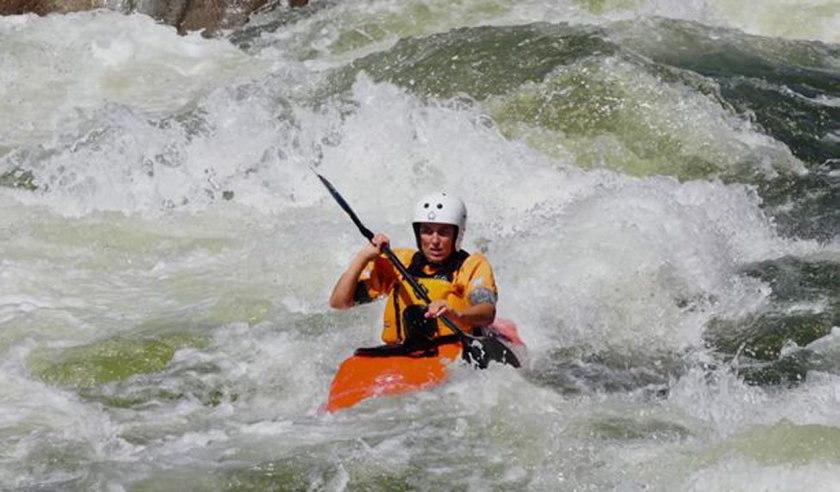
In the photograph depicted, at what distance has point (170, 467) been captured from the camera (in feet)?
18.4

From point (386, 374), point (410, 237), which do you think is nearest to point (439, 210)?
point (386, 374)

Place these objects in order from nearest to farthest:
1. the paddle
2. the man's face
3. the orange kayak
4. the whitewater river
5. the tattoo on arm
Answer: the whitewater river → the orange kayak → the paddle → the tattoo on arm → the man's face

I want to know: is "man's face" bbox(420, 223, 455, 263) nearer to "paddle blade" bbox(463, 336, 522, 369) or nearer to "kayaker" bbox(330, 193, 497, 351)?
"kayaker" bbox(330, 193, 497, 351)

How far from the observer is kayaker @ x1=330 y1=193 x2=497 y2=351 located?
6578 millimetres

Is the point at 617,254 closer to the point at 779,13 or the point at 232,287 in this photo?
the point at 232,287

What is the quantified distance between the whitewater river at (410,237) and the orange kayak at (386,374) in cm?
7

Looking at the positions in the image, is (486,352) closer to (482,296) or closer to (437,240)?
(482,296)

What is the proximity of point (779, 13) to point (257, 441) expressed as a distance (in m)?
8.77

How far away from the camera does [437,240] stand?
6746mm

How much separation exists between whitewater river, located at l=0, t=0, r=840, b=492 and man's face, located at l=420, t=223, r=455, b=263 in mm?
707

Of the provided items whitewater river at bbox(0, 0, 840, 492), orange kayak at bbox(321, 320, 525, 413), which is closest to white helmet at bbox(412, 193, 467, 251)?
orange kayak at bbox(321, 320, 525, 413)

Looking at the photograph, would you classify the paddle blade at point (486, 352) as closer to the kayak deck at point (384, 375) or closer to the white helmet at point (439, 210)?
the kayak deck at point (384, 375)

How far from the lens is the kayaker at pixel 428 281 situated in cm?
658

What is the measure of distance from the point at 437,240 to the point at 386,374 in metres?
0.77
